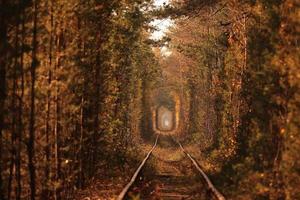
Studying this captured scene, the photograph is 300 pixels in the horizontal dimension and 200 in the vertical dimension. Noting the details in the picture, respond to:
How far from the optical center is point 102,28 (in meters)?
17.7

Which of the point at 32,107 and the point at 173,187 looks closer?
the point at 32,107

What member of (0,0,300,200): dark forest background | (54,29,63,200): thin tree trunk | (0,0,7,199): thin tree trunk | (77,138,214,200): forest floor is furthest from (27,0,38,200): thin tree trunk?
(77,138,214,200): forest floor

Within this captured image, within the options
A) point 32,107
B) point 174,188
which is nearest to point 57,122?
point 32,107

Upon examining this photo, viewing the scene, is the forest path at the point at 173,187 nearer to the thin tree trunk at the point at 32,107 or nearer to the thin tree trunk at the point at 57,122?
the thin tree trunk at the point at 57,122

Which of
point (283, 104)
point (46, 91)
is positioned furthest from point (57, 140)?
point (283, 104)

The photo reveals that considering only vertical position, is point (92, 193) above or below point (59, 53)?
below

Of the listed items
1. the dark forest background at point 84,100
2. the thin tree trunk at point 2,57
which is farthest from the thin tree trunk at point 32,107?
the thin tree trunk at point 2,57

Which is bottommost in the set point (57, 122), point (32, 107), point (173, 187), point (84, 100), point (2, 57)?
point (173, 187)

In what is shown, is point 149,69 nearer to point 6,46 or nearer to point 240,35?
point 240,35

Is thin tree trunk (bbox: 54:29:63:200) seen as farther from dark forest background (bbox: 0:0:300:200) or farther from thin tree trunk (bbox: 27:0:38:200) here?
thin tree trunk (bbox: 27:0:38:200)

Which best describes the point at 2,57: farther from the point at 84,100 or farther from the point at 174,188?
the point at 174,188

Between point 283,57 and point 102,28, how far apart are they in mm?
6590

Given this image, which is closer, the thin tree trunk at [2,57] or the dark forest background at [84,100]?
the thin tree trunk at [2,57]

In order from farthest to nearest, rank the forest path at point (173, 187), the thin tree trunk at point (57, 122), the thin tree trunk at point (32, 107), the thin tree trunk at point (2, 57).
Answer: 1. the forest path at point (173, 187)
2. the thin tree trunk at point (57, 122)
3. the thin tree trunk at point (32, 107)
4. the thin tree trunk at point (2, 57)
